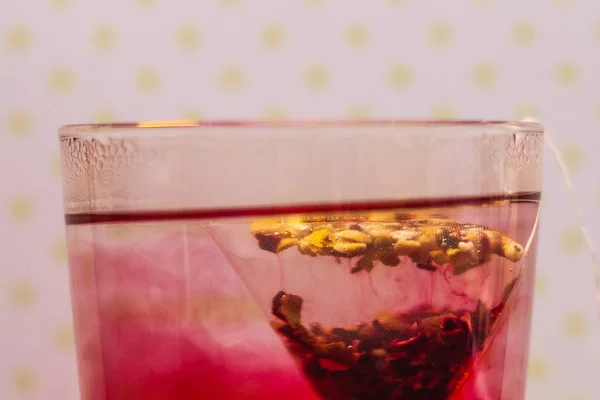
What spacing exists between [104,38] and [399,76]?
0.28 metres

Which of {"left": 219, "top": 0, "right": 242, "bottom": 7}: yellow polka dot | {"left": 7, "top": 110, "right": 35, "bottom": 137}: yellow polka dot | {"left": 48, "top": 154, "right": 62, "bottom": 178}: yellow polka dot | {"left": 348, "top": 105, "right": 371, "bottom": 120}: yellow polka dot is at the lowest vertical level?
{"left": 48, "top": 154, "right": 62, "bottom": 178}: yellow polka dot

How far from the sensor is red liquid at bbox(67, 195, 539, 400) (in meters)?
0.31

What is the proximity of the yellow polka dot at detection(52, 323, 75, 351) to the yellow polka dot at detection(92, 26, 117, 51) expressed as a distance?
0.26m

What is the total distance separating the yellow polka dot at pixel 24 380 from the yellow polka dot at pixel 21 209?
14cm

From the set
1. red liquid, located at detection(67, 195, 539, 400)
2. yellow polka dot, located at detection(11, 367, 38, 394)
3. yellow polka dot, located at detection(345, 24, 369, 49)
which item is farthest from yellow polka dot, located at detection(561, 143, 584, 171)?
yellow polka dot, located at detection(11, 367, 38, 394)

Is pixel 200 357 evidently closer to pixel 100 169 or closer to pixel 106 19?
pixel 100 169

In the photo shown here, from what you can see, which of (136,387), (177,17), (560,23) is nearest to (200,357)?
(136,387)

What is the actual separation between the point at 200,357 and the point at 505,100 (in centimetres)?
45

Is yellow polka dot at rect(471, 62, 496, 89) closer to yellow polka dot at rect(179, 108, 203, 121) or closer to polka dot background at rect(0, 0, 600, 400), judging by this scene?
polka dot background at rect(0, 0, 600, 400)

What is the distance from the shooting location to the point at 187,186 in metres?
0.30

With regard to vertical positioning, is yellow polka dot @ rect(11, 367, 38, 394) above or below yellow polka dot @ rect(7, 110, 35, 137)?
below

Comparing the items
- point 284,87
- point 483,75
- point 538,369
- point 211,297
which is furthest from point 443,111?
point 211,297

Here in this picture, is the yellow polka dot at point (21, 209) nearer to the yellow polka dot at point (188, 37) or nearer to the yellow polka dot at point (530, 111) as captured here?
the yellow polka dot at point (188, 37)

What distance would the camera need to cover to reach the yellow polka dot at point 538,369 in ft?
2.13
